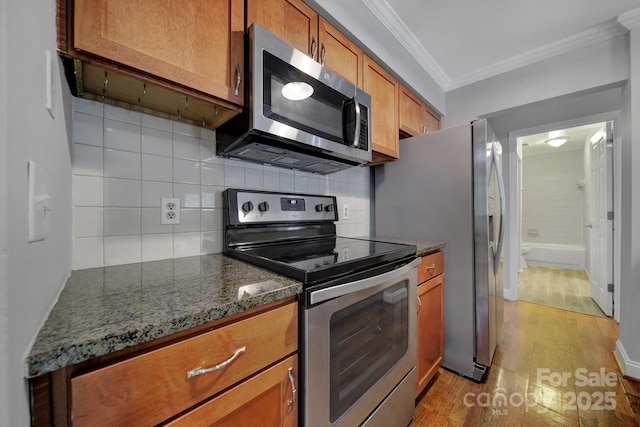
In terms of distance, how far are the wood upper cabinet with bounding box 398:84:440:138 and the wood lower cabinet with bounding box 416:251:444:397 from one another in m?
1.06

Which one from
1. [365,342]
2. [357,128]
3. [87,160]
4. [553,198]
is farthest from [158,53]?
[553,198]

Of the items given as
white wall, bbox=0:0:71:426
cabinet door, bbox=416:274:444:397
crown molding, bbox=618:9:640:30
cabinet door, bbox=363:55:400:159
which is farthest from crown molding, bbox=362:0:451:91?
cabinet door, bbox=416:274:444:397

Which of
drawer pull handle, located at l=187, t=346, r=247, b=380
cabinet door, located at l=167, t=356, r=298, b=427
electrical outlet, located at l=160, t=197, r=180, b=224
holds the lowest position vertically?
cabinet door, located at l=167, t=356, r=298, b=427

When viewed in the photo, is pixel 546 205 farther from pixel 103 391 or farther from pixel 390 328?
pixel 103 391

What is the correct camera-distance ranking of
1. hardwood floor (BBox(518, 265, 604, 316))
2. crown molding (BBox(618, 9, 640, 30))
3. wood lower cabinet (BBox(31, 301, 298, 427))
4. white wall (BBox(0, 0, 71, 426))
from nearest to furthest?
white wall (BBox(0, 0, 71, 426)) < wood lower cabinet (BBox(31, 301, 298, 427)) < crown molding (BBox(618, 9, 640, 30)) < hardwood floor (BBox(518, 265, 604, 316))

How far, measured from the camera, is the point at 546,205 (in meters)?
5.27

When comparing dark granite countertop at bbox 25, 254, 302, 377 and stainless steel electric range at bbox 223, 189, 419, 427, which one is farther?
stainless steel electric range at bbox 223, 189, 419, 427

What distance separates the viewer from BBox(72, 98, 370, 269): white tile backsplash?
92cm

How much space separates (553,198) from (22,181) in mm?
7239

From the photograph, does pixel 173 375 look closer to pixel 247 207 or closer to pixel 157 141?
pixel 247 207

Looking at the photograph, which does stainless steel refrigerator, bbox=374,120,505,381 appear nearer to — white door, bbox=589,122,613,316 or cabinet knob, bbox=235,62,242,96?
cabinet knob, bbox=235,62,242,96

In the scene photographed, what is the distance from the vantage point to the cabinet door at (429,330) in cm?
144

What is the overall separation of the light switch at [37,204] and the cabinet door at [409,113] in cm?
199

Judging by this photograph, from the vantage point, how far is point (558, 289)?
3.44 metres
